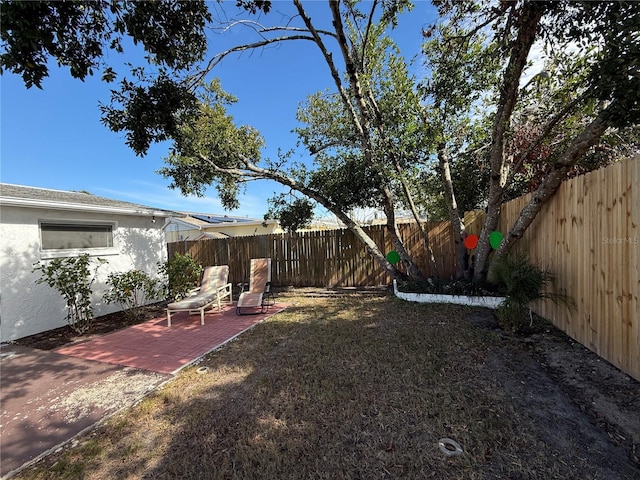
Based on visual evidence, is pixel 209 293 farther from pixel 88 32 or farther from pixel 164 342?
pixel 88 32

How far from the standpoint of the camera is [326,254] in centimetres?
887

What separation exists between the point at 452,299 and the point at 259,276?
16.0 ft

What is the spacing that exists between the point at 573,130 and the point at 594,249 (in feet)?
12.0

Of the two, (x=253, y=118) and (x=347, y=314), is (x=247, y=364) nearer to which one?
(x=347, y=314)

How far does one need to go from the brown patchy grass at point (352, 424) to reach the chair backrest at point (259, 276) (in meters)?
3.43

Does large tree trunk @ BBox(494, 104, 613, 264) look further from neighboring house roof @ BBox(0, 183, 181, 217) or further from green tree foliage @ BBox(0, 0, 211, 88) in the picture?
neighboring house roof @ BBox(0, 183, 181, 217)

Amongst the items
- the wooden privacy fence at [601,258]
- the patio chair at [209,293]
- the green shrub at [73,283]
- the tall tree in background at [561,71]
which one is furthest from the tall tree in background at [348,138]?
the green shrub at [73,283]

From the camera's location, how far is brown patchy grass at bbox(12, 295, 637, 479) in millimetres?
1955

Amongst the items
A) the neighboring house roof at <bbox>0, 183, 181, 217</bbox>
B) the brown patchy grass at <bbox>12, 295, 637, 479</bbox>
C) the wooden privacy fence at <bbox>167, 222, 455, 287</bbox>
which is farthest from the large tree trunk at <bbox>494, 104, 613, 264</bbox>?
the neighboring house roof at <bbox>0, 183, 181, 217</bbox>

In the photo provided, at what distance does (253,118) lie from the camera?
8742mm

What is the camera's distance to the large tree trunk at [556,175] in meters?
3.59

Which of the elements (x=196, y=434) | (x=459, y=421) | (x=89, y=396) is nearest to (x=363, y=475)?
(x=459, y=421)

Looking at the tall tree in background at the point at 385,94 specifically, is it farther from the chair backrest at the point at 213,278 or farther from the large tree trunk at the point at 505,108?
the chair backrest at the point at 213,278

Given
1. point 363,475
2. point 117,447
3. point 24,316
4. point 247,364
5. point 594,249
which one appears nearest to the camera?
point 363,475
